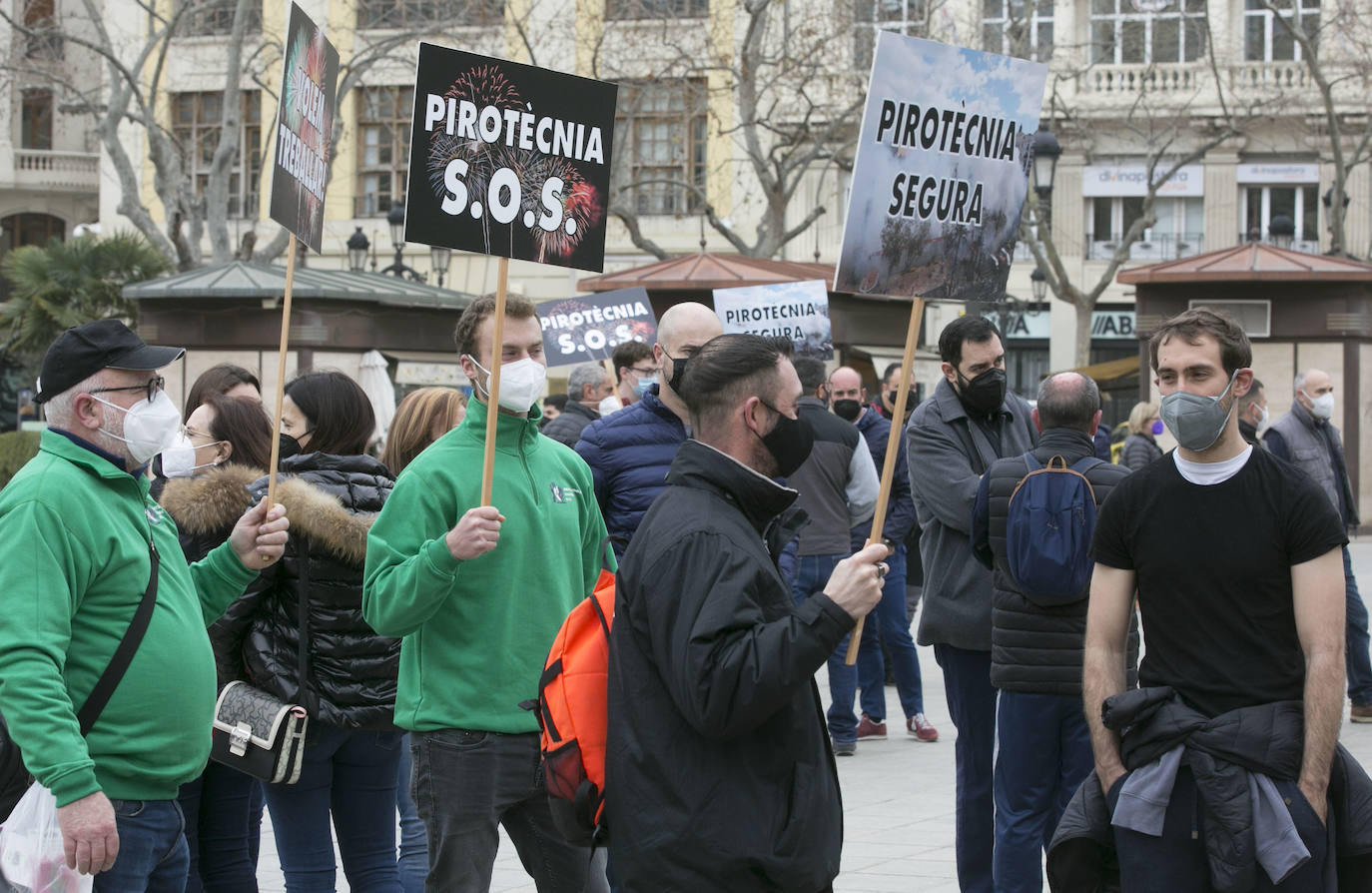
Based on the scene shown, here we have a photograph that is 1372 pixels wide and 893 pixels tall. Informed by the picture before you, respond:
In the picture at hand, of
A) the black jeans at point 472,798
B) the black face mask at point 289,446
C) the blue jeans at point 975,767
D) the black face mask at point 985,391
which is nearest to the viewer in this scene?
the black jeans at point 472,798

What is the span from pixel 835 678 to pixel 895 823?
1.71 meters

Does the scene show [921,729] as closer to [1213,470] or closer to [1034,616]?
[1034,616]

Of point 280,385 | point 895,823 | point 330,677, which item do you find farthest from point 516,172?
point 895,823

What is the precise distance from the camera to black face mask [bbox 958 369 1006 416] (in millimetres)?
6223

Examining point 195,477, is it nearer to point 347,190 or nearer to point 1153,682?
point 1153,682

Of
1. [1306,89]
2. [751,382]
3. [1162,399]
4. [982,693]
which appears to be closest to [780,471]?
[751,382]

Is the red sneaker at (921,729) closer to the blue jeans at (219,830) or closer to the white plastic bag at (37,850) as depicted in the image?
the blue jeans at (219,830)

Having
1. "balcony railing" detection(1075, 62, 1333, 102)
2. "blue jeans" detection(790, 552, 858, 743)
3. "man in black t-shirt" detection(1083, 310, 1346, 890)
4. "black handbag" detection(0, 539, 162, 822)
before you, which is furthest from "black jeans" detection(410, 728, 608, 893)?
"balcony railing" detection(1075, 62, 1333, 102)

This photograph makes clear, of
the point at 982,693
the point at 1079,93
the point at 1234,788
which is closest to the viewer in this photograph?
the point at 1234,788

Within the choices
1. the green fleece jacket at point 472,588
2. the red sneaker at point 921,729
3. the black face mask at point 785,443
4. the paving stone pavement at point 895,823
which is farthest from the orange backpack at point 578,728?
the red sneaker at point 921,729

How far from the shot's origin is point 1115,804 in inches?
154

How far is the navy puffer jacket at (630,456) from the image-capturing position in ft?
19.7

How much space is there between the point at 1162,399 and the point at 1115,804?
939 mm

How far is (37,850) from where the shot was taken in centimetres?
359
